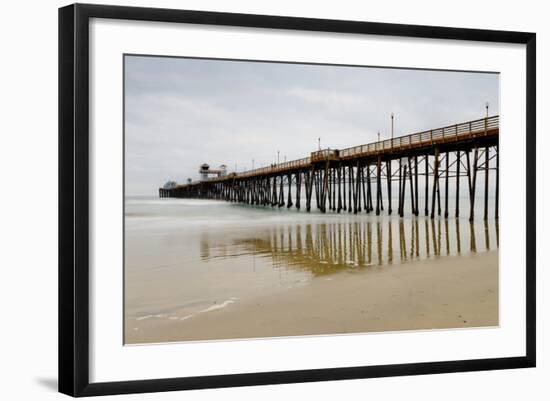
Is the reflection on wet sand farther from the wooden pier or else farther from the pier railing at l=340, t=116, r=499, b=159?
the pier railing at l=340, t=116, r=499, b=159

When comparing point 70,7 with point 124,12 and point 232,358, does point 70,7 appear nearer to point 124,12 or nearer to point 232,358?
point 124,12

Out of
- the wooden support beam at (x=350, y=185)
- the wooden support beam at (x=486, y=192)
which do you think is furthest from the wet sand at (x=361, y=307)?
the wooden support beam at (x=350, y=185)

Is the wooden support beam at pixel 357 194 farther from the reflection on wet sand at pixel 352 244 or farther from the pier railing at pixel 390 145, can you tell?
the pier railing at pixel 390 145

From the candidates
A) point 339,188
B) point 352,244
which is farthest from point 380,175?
point 352,244

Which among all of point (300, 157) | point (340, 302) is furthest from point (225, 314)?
point (300, 157)

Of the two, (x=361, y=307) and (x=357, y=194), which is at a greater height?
(x=357, y=194)

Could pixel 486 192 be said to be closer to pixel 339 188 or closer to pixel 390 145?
pixel 390 145
